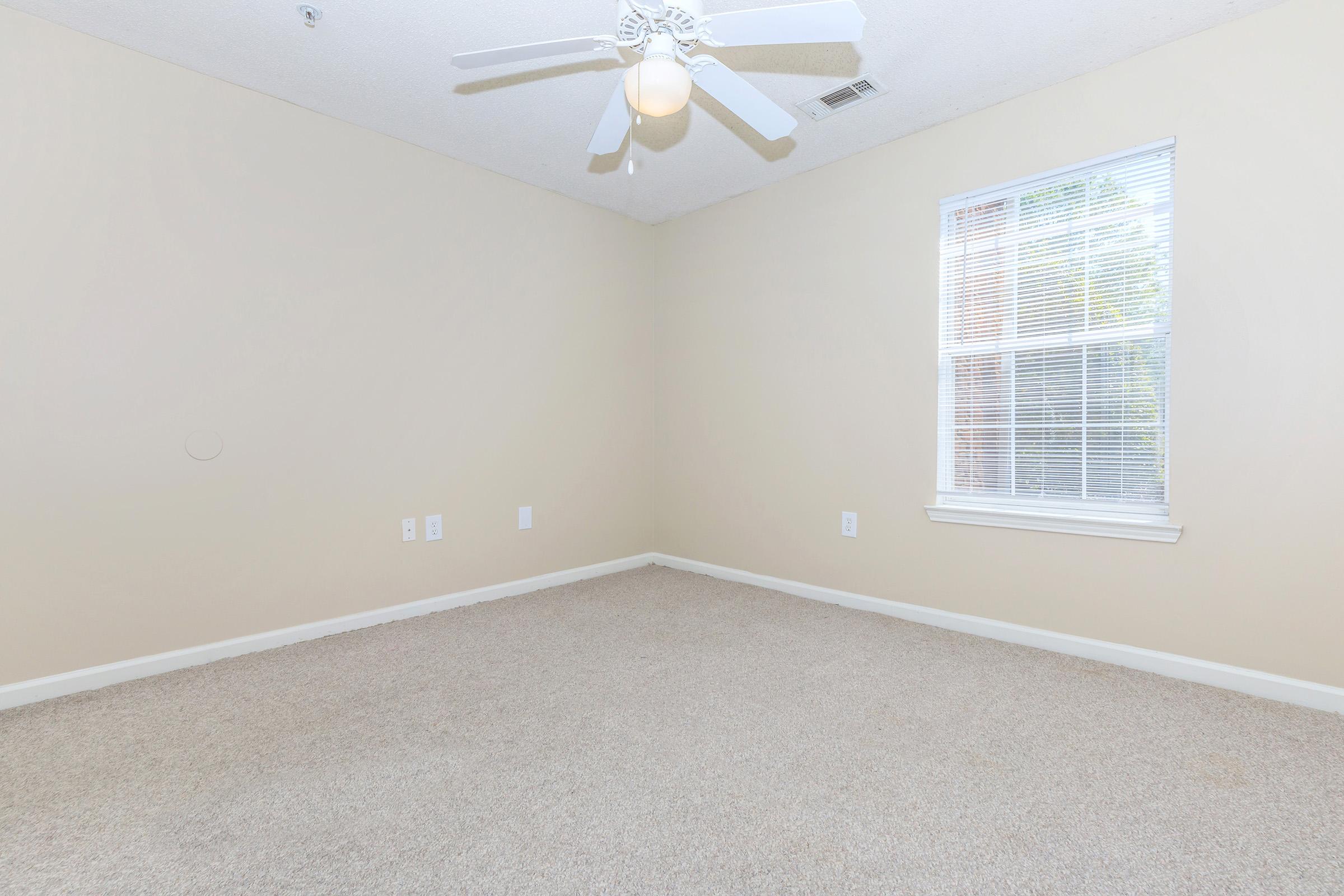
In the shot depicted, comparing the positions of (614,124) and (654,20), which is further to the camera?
(614,124)

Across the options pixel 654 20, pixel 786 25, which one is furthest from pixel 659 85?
pixel 786 25

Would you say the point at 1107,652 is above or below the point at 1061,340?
below

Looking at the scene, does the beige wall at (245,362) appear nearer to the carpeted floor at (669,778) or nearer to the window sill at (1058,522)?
the carpeted floor at (669,778)

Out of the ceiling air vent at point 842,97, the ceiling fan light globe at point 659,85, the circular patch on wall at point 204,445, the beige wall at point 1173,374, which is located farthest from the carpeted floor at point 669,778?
the ceiling air vent at point 842,97

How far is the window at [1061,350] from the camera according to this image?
2.31m

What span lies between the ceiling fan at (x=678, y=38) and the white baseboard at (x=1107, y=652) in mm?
2299

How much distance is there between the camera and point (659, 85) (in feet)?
5.05

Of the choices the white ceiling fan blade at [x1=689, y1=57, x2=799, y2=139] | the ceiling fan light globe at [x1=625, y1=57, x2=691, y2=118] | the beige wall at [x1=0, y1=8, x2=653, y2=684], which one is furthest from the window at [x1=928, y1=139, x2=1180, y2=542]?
the beige wall at [x1=0, y1=8, x2=653, y2=684]

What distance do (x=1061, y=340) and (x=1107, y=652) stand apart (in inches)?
48.1

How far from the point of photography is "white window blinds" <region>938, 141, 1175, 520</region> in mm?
2314

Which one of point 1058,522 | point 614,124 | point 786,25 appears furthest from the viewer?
point 1058,522

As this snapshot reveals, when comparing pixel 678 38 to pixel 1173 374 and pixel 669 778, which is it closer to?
pixel 669 778

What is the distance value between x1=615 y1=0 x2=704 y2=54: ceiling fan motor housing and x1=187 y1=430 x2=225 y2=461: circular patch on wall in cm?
210

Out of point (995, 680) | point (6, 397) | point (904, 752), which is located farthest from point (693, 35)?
point (6, 397)
